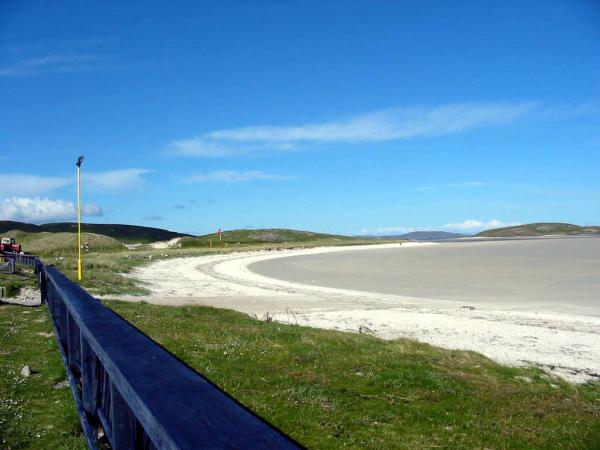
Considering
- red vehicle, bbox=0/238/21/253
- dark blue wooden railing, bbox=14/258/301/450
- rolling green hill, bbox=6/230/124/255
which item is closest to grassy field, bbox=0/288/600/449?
dark blue wooden railing, bbox=14/258/301/450

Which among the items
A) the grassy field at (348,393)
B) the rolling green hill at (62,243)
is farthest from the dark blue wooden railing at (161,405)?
the rolling green hill at (62,243)

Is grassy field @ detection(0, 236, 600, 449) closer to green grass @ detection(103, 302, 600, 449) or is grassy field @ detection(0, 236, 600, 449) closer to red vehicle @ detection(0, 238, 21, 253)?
green grass @ detection(103, 302, 600, 449)

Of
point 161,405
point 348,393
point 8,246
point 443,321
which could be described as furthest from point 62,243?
point 161,405

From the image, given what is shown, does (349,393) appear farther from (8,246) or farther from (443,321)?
(8,246)

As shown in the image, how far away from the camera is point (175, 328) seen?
1318 centimetres

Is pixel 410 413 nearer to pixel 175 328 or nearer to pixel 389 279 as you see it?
pixel 175 328

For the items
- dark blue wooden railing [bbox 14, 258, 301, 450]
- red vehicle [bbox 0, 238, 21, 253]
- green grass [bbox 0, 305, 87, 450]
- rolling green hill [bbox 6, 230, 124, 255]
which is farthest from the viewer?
rolling green hill [bbox 6, 230, 124, 255]

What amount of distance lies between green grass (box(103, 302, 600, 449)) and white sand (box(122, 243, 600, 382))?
300 cm

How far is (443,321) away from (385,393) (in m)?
12.8

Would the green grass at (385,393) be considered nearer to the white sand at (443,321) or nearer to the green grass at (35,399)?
the green grass at (35,399)

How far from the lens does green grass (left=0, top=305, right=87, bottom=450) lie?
528 centimetres

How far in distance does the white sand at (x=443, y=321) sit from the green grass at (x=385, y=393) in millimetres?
2999

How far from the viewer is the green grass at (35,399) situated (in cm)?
528

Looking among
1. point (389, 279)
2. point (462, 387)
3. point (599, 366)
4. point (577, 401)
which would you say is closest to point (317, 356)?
point (462, 387)
